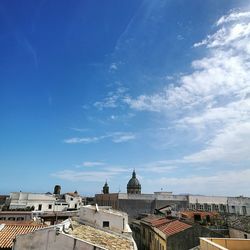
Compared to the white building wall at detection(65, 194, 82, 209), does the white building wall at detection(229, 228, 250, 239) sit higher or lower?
lower

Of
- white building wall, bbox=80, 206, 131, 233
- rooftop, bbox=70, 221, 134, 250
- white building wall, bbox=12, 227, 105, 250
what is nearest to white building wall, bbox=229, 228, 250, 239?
white building wall, bbox=80, 206, 131, 233

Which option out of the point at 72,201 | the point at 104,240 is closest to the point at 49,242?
the point at 104,240

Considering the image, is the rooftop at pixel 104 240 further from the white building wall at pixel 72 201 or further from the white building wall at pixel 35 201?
the white building wall at pixel 72 201

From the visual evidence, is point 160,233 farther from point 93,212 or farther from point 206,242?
point 206,242

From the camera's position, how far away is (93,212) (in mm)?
21266

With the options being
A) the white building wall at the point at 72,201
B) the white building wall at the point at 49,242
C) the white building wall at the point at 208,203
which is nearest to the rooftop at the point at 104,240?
the white building wall at the point at 49,242

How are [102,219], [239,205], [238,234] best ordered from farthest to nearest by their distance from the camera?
1. [239,205]
2. [238,234]
3. [102,219]

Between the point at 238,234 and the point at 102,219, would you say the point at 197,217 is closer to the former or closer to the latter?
the point at 238,234

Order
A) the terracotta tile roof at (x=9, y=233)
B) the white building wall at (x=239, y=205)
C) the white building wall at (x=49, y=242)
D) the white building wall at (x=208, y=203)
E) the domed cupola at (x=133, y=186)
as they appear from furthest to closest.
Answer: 1. the domed cupola at (x=133, y=186)
2. the white building wall at (x=208, y=203)
3. the white building wall at (x=239, y=205)
4. the terracotta tile roof at (x=9, y=233)
5. the white building wall at (x=49, y=242)

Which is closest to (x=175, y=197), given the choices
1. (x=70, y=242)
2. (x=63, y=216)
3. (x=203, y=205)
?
(x=203, y=205)

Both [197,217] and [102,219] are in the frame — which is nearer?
[102,219]

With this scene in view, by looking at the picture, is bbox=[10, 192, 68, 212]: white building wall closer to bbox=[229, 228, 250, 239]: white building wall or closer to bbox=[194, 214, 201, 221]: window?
bbox=[194, 214, 201, 221]: window

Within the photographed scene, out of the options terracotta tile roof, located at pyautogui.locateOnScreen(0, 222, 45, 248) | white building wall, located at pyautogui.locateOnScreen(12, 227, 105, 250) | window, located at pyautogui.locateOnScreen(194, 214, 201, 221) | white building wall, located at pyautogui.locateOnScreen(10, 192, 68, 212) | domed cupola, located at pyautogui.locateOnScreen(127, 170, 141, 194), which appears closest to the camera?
white building wall, located at pyautogui.locateOnScreen(12, 227, 105, 250)

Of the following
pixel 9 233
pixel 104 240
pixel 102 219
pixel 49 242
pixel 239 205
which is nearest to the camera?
pixel 49 242
